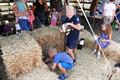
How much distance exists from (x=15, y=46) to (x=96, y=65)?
6.86 ft

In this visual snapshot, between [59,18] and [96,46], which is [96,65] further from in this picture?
[59,18]

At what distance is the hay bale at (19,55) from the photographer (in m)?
→ 5.34

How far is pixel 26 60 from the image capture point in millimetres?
5562

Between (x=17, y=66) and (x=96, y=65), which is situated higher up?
(x=17, y=66)

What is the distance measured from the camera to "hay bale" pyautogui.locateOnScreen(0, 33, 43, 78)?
5336mm

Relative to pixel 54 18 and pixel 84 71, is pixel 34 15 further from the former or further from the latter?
pixel 84 71

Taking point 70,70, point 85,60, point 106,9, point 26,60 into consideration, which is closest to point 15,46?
point 26,60

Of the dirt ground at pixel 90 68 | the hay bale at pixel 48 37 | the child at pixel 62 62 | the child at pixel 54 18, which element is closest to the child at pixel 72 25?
the dirt ground at pixel 90 68

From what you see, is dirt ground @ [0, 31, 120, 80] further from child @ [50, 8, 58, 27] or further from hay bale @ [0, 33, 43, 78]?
child @ [50, 8, 58, 27]

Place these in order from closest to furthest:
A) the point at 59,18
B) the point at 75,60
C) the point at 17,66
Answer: the point at 17,66, the point at 75,60, the point at 59,18

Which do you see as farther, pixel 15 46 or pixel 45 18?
pixel 45 18

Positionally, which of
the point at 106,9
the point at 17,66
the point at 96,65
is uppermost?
the point at 106,9

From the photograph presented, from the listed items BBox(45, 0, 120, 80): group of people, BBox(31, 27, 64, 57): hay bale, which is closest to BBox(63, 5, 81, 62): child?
BBox(45, 0, 120, 80): group of people

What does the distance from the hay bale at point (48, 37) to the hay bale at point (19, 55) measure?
1.02 m
